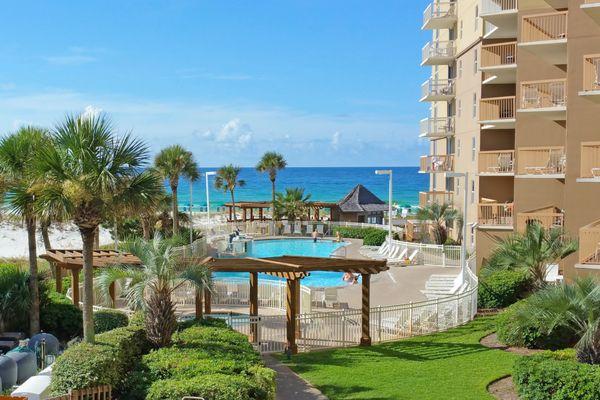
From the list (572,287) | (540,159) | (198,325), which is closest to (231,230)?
(540,159)

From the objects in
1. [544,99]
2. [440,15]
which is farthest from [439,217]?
[440,15]

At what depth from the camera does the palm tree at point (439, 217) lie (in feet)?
123

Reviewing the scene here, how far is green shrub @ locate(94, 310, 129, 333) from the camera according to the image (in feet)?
56.9

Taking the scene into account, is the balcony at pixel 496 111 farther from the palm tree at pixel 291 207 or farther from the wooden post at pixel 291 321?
the palm tree at pixel 291 207

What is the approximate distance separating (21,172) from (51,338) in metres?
4.53

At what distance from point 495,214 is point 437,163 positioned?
12.0 meters

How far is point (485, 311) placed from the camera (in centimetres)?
2269

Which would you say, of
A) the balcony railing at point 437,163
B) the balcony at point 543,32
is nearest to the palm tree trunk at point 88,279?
the balcony at point 543,32

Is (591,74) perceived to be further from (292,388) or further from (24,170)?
(24,170)

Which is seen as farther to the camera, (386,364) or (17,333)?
(17,333)

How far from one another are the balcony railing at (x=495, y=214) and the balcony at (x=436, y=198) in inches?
346

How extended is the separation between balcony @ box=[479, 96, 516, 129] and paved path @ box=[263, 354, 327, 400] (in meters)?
20.5

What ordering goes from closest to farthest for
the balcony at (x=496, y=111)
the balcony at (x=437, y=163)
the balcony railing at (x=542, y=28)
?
the balcony railing at (x=542, y=28)
the balcony at (x=496, y=111)
the balcony at (x=437, y=163)

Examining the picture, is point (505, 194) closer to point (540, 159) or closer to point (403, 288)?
point (540, 159)
